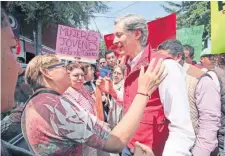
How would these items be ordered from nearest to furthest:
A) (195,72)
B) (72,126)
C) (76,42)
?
(72,126) → (195,72) → (76,42)

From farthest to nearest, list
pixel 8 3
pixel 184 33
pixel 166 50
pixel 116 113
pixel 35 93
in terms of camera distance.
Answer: pixel 184 33, pixel 116 113, pixel 166 50, pixel 35 93, pixel 8 3

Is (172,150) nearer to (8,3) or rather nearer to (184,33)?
(8,3)

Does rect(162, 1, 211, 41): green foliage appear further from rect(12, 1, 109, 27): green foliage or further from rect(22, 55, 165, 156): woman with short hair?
rect(22, 55, 165, 156): woman with short hair

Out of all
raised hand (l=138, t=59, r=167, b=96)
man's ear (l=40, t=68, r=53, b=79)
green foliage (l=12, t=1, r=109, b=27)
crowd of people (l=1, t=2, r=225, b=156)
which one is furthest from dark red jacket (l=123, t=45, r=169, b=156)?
green foliage (l=12, t=1, r=109, b=27)

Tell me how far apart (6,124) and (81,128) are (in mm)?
778

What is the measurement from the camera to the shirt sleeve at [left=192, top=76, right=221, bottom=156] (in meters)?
2.17

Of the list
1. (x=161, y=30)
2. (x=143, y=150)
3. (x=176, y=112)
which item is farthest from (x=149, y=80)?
(x=161, y=30)

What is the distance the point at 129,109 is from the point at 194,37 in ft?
9.76

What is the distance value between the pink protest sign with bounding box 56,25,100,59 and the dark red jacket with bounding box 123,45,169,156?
73.7 inches

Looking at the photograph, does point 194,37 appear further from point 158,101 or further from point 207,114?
point 158,101

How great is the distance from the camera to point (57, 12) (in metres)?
10.7

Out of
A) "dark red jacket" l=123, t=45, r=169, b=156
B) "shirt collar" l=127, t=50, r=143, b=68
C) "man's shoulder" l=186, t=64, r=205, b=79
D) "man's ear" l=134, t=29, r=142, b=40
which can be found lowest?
"dark red jacket" l=123, t=45, r=169, b=156

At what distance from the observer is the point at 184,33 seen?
13.6ft

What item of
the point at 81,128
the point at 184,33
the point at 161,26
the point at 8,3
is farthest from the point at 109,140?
the point at 184,33
